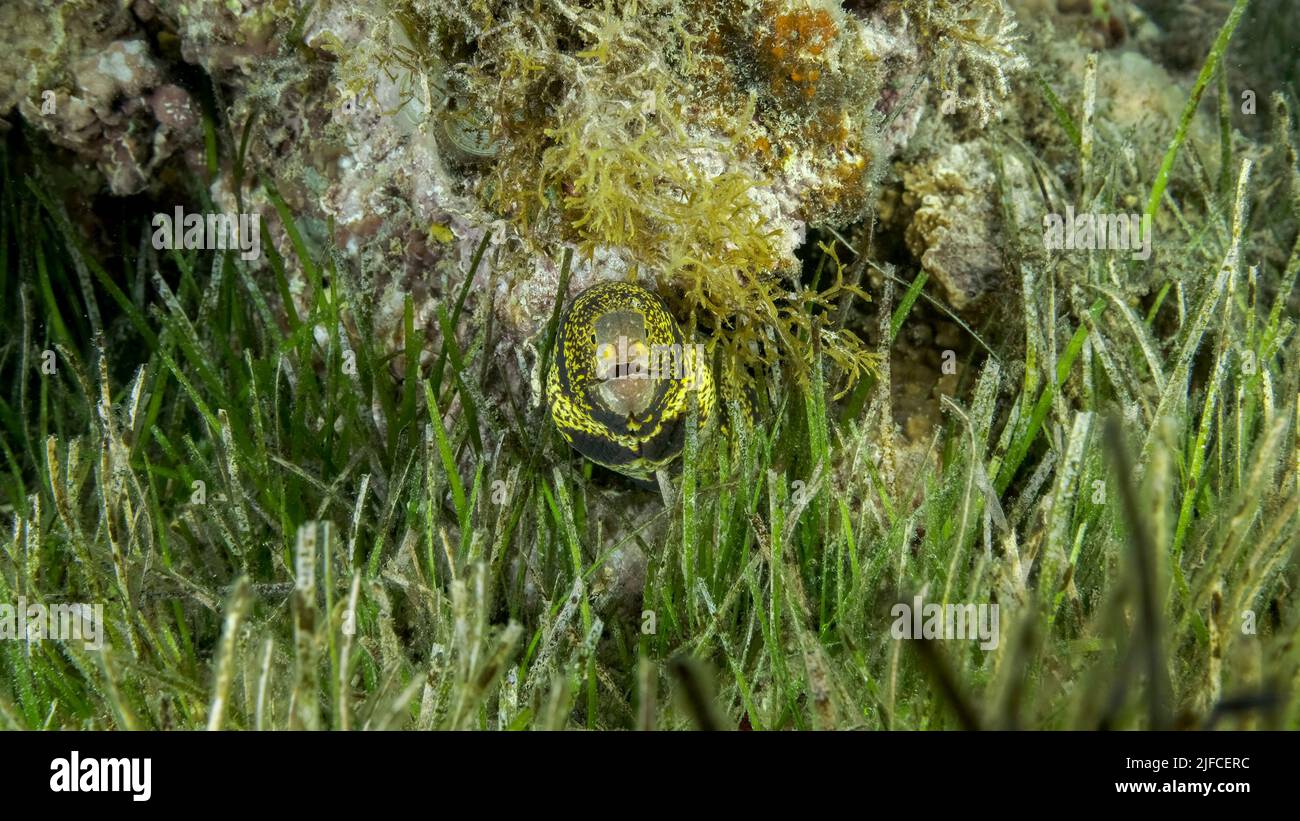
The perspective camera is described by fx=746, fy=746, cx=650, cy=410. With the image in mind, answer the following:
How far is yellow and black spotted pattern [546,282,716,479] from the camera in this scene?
2816 mm

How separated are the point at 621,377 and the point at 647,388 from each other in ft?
0.36

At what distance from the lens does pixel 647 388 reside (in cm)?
287

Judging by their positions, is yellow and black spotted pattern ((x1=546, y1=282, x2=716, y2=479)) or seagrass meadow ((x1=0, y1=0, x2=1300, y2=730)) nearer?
seagrass meadow ((x1=0, y1=0, x2=1300, y2=730))

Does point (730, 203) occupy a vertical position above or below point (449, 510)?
above

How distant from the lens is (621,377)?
285 centimetres

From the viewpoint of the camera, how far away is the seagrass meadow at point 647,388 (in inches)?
85.6

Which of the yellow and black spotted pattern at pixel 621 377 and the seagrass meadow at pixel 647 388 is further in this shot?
the yellow and black spotted pattern at pixel 621 377

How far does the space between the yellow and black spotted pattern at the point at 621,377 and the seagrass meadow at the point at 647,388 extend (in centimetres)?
4

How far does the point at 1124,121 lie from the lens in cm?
440

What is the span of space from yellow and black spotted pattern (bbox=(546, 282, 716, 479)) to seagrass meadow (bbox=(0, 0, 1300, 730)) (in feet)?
0.12

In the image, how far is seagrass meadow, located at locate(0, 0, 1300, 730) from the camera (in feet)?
7.13
